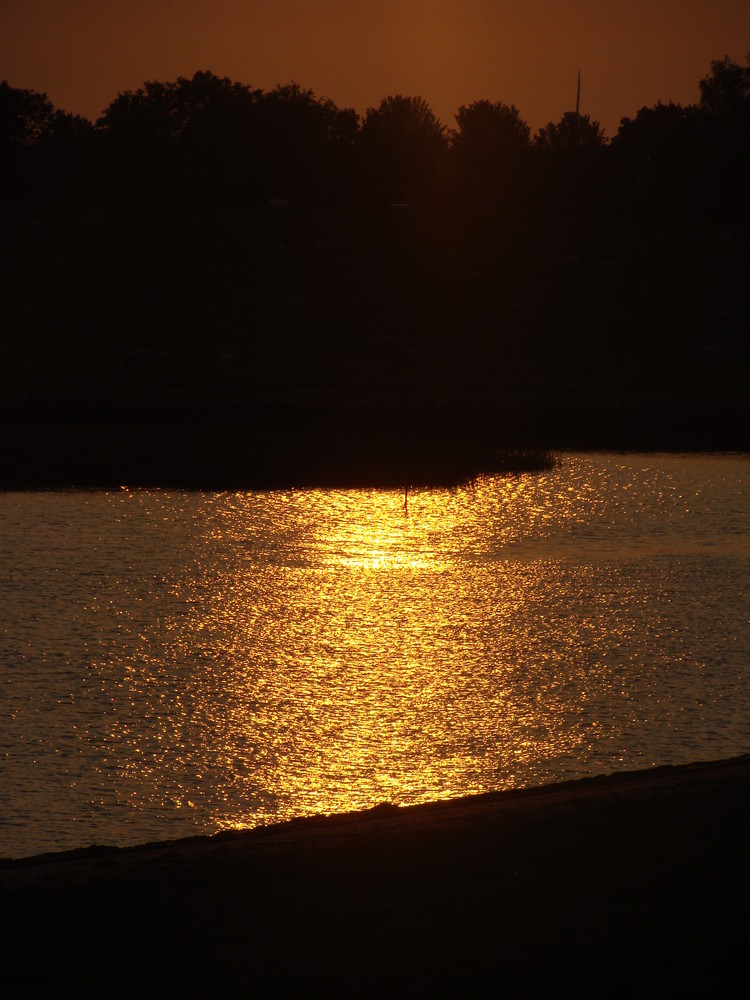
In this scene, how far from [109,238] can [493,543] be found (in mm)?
50361

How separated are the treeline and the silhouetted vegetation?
0.28 meters

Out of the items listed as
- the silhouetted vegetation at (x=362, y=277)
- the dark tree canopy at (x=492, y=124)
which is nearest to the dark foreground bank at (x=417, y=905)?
the silhouetted vegetation at (x=362, y=277)

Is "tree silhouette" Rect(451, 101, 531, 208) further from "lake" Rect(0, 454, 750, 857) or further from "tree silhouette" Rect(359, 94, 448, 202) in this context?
"lake" Rect(0, 454, 750, 857)

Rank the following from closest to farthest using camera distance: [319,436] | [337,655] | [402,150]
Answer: [337,655] → [319,436] → [402,150]

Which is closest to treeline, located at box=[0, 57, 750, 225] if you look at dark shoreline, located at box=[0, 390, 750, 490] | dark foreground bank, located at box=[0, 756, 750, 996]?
dark shoreline, located at box=[0, 390, 750, 490]

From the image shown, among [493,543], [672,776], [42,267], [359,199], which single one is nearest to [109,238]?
[42,267]

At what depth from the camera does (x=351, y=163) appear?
94875mm

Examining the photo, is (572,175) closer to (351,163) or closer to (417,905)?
(351,163)

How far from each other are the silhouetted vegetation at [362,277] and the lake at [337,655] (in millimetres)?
15909

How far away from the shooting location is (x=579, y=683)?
13219 mm

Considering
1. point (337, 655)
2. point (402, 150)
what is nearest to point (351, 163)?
point (402, 150)

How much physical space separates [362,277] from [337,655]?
167ft

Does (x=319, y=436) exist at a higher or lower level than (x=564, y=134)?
lower

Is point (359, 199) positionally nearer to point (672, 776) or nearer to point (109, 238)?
point (109, 238)
